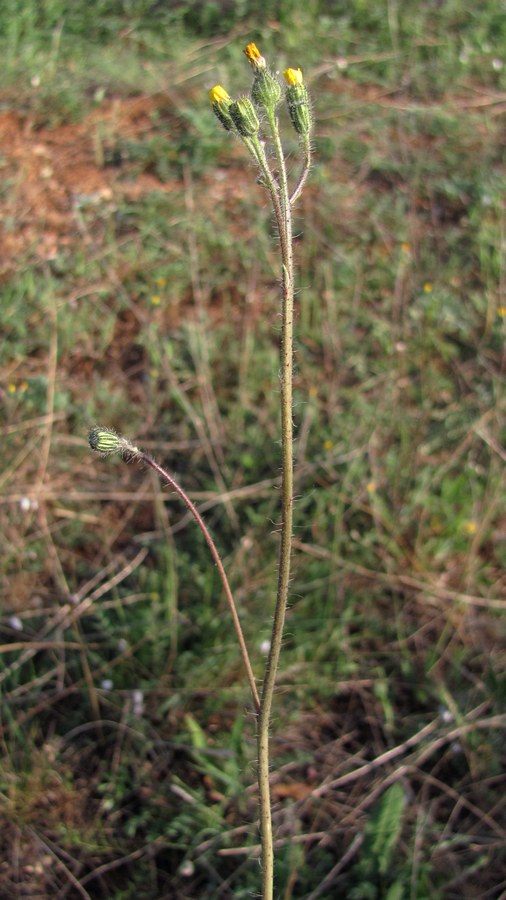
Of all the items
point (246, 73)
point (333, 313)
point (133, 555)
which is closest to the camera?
point (133, 555)

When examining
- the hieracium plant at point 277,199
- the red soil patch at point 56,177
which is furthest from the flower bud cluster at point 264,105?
the red soil patch at point 56,177

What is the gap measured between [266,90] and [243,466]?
67.1 inches

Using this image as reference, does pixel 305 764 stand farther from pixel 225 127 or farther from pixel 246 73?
pixel 246 73

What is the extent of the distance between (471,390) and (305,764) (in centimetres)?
139

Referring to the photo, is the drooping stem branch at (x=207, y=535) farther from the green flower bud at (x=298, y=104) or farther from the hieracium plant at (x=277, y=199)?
the green flower bud at (x=298, y=104)

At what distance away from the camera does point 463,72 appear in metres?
4.15

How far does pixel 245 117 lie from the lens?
1.17 metres

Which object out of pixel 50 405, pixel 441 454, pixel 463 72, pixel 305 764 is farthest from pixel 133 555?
pixel 463 72

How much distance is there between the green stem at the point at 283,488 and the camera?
113 cm

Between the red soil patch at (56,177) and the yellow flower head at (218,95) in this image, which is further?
the red soil patch at (56,177)

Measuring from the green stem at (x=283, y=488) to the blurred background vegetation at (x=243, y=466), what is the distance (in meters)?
0.77

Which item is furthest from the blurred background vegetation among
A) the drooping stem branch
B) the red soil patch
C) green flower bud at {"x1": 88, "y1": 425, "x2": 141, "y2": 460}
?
green flower bud at {"x1": 88, "y1": 425, "x2": 141, "y2": 460}

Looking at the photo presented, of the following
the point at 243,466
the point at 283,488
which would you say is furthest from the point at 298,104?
the point at 243,466

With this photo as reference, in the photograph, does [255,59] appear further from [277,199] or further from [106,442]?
[106,442]
